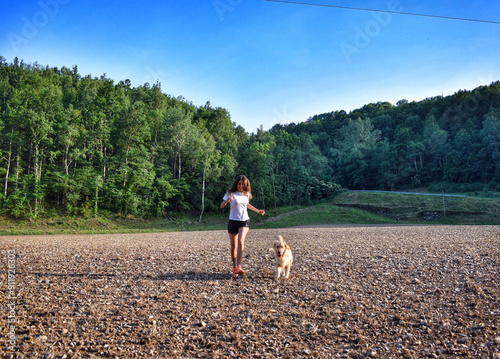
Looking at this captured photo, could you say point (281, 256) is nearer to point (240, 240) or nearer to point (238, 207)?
point (240, 240)

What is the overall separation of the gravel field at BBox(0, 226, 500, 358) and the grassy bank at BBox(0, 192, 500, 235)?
2482cm

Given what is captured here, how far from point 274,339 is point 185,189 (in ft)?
135

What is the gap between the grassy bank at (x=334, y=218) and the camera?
107 ft

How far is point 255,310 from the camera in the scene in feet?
19.2

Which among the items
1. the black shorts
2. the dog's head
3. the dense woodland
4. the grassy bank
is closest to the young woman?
the black shorts

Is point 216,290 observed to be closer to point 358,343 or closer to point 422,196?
point 358,343

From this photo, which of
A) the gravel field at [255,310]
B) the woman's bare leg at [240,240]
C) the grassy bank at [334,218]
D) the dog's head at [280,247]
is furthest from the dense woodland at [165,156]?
the dog's head at [280,247]

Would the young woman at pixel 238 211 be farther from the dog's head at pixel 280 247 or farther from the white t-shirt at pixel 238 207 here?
the dog's head at pixel 280 247

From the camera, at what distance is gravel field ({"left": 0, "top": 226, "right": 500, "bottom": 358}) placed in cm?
432

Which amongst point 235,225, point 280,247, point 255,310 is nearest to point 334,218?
point 280,247

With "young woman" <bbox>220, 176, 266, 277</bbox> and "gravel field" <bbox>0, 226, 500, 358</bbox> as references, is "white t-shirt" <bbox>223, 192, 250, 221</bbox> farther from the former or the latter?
"gravel field" <bbox>0, 226, 500, 358</bbox>

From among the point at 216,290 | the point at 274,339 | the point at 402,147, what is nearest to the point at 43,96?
the point at 216,290

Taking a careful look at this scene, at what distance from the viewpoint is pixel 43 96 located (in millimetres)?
38438

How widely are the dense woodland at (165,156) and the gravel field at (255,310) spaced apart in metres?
30.5
